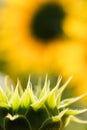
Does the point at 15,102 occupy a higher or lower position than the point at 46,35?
higher

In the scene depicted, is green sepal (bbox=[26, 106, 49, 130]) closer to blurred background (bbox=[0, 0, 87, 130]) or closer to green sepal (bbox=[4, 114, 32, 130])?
green sepal (bbox=[4, 114, 32, 130])

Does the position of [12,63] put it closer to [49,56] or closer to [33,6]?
[49,56]

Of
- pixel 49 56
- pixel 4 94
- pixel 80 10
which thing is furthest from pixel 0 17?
pixel 4 94

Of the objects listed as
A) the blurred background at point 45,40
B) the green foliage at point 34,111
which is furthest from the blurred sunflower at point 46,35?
the green foliage at point 34,111

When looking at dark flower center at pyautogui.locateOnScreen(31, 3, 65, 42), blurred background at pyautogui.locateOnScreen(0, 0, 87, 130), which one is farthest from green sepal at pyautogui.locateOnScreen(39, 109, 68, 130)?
dark flower center at pyautogui.locateOnScreen(31, 3, 65, 42)

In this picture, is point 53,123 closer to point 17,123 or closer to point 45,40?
point 17,123

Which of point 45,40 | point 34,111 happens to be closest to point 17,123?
point 34,111
